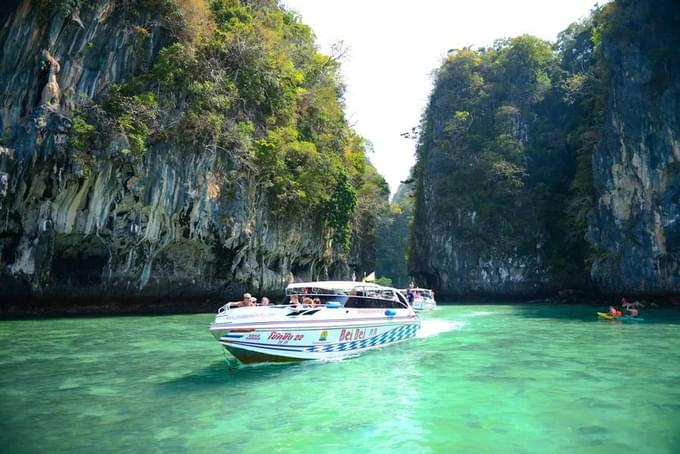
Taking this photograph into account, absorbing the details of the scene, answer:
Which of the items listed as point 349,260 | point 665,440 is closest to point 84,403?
point 665,440

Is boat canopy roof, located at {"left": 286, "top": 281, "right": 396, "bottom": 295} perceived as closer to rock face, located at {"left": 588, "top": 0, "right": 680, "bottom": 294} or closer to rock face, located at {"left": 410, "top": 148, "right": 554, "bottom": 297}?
rock face, located at {"left": 588, "top": 0, "right": 680, "bottom": 294}

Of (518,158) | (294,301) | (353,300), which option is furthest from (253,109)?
(518,158)

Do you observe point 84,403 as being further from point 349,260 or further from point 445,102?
point 445,102

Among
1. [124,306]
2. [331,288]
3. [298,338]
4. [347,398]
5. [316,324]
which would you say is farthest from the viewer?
[124,306]

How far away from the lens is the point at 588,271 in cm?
3684

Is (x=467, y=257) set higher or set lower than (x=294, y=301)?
higher

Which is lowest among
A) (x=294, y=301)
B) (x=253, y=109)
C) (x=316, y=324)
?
(x=316, y=324)

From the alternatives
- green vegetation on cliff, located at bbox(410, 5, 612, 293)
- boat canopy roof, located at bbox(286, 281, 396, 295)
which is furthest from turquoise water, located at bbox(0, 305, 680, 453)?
Result: green vegetation on cliff, located at bbox(410, 5, 612, 293)

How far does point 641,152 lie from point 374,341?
975 inches

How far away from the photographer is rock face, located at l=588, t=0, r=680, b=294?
29.3 metres

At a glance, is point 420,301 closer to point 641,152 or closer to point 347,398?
point 641,152

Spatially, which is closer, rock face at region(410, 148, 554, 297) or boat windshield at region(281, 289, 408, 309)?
boat windshield at region(281, 289, 408, 309)

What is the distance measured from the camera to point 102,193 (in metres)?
22.1

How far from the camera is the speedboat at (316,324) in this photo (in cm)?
1094
